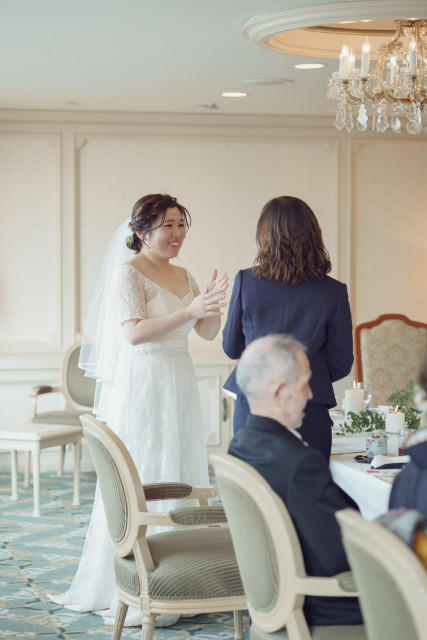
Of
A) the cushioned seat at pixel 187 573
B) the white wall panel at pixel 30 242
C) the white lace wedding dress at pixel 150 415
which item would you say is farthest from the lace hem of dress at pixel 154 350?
the white wall panel at pixel 30 242

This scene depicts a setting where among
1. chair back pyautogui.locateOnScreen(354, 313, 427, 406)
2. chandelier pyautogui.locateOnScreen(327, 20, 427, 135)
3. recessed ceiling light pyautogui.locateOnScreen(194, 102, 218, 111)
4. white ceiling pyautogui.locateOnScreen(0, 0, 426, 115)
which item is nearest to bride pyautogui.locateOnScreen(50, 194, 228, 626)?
white ceiling pyautogui.locateOnScreen(0, 0, 426, 115)

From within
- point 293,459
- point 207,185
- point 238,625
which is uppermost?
point 207,185

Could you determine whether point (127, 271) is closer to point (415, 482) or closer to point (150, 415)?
point (150, 415)

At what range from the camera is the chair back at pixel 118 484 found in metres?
3.15

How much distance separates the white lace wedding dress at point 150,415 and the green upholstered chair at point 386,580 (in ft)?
7.18

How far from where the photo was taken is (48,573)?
4.91m

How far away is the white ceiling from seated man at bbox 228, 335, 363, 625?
2.70 meters

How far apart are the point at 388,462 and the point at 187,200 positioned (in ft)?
17.1

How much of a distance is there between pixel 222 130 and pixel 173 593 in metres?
5.58

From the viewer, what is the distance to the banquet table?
293cm

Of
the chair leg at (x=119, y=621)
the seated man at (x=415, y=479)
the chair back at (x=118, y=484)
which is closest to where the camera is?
the seated man at (x=415, y=479)

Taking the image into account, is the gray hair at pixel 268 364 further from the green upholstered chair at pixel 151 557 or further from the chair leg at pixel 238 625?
the chair leg at pixel 238 625

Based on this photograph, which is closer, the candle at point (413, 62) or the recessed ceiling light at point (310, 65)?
the candle at point (413, 62)

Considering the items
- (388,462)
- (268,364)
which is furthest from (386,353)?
(268,364)
